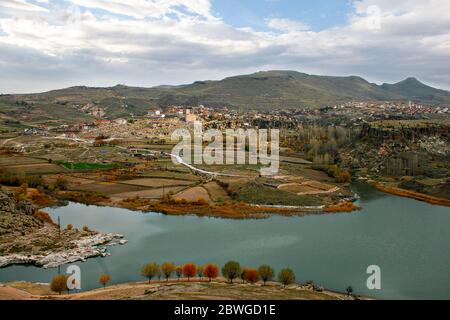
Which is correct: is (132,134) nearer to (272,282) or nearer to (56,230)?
(56,230)

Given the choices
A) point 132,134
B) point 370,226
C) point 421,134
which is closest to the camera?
point 370,226

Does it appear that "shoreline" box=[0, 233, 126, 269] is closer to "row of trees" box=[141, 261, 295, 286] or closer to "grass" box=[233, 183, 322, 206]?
"row of trees" box=[141, 261, 295, 286]

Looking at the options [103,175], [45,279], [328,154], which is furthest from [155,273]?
[328,154]

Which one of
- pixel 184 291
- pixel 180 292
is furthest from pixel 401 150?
pixel 180 292

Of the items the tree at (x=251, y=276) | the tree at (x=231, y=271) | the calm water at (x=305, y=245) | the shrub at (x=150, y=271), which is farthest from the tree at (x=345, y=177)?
the shrub at (x=150, y=271)

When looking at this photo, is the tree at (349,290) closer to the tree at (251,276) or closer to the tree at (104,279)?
the tree at (251,276)
